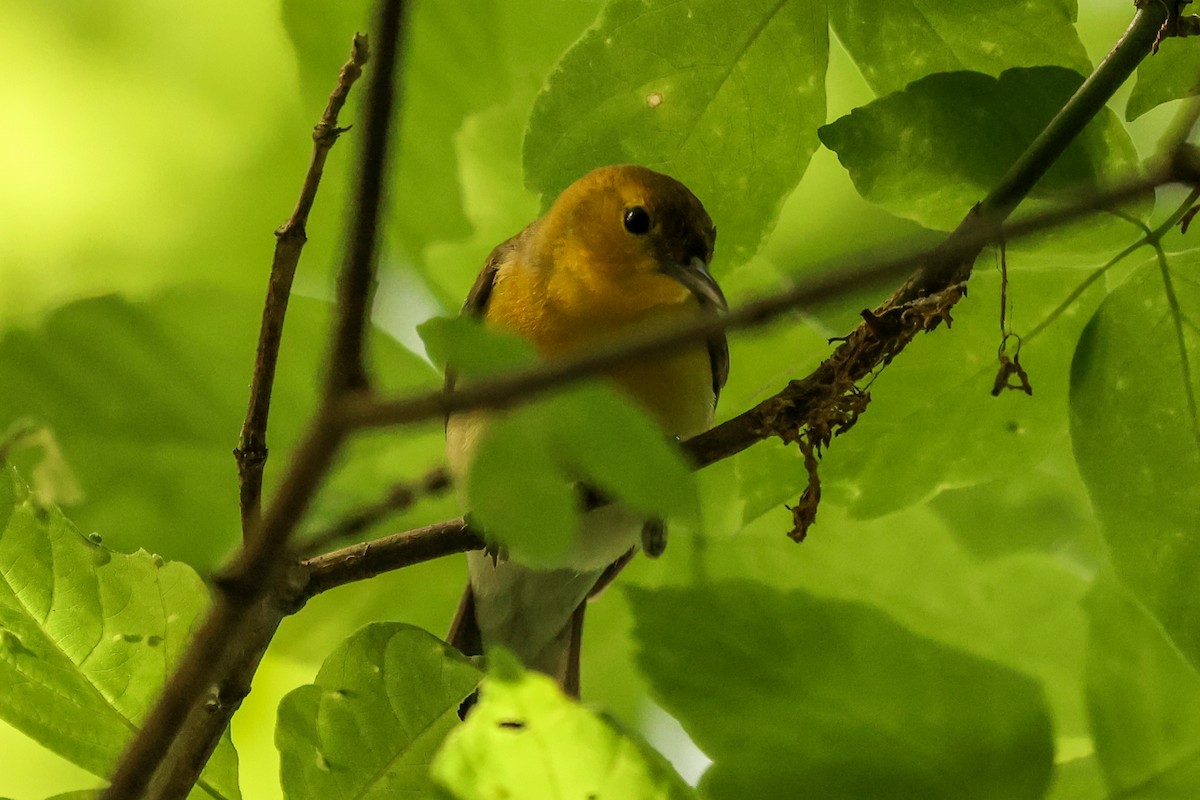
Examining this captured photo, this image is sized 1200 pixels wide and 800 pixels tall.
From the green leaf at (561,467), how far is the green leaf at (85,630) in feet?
2.55

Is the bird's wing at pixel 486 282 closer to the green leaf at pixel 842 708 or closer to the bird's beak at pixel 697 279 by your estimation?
the bird's beak at pixel 697 279

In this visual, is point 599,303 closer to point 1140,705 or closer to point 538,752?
point 1140,705

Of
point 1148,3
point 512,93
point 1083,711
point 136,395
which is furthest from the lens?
point 512,93

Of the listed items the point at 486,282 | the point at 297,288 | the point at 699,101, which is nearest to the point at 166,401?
the point at 297,288

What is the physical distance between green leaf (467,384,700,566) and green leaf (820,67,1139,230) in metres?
0.72

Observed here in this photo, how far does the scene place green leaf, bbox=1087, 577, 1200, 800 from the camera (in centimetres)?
144

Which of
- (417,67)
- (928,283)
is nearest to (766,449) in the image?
(928,283)

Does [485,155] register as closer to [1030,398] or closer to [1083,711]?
[1030,398]

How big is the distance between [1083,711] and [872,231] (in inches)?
33.0

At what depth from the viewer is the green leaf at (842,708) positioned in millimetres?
1396

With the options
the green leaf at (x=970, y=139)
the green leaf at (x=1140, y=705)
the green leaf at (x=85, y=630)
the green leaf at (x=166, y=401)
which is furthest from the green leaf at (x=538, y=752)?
the green leaf at (x=166, y=401)

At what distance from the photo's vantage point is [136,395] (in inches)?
72.8

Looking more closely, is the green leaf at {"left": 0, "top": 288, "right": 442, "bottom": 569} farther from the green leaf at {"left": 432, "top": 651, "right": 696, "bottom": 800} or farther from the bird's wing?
the green leaf at {"left": 432, "top": 651, "right": 696, "bottom": 800}

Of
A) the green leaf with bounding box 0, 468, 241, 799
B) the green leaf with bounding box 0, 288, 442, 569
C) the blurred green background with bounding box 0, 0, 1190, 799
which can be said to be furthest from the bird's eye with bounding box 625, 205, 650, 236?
the green leaf with bounding box 0, 468, 241, 799
